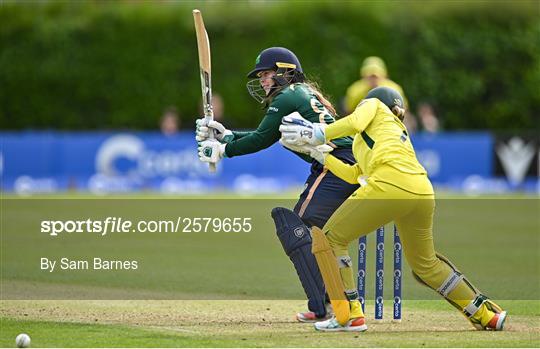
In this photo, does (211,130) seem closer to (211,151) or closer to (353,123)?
(211,151)

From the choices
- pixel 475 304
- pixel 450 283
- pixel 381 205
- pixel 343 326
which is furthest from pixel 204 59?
pixel 475 304

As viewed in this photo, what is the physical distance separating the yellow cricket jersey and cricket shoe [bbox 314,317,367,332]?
988 millimetres

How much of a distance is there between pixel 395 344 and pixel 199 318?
179 cm

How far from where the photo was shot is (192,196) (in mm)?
20594

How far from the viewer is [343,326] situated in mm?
7625

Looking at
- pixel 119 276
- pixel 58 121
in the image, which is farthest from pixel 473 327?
pixel 58 121

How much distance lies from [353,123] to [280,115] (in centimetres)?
88

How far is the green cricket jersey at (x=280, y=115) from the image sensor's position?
8.05m

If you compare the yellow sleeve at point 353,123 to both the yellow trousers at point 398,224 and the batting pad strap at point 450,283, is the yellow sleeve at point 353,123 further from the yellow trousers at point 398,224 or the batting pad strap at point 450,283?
the batting pad strap at point 450,283

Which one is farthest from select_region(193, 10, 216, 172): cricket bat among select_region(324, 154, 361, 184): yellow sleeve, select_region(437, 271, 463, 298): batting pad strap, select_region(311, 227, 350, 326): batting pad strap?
select_region(437, 271, 463, 298): batting pad strap

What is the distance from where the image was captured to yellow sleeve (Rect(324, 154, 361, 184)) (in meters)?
7.82

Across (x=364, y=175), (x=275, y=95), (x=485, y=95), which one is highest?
(x=485, y=95)

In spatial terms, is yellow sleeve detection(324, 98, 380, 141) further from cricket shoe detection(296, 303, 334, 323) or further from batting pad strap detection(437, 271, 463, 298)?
cricket shoe detection(296, 303, 334, 323)

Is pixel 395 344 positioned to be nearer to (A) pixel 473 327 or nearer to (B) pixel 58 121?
(A) pixel 473 327
